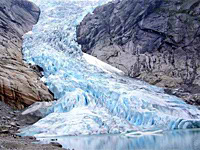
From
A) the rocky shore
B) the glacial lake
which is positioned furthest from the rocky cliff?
the glacial lake

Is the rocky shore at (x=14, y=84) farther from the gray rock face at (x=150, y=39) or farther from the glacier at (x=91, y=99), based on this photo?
the gray rock face at (x=150, y=39)

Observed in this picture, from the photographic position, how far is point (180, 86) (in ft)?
79.1

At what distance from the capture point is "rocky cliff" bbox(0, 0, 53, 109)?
20.3m

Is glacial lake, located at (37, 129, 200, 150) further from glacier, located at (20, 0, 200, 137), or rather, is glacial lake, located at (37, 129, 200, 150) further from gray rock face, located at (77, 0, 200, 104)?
gray rock face, located at (77, 0, 200, 104)

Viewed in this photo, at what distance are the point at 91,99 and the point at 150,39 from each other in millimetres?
11471

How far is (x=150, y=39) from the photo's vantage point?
94.8 ft

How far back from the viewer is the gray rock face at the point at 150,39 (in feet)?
84.6

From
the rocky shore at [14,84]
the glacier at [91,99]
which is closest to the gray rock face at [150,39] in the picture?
the glacier at [91,99]

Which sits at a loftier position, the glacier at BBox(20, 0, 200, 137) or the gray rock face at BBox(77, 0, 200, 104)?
the gray rock face at BBox(77, 0, 200, 104)

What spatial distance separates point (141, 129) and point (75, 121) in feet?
13.5

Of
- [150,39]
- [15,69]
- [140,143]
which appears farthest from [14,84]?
[150,39]

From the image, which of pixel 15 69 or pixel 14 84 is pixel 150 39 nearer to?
pixel 15 69

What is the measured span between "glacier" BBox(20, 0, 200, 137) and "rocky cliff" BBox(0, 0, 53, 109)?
3.24 feet

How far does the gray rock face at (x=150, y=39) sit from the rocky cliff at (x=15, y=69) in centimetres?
693
